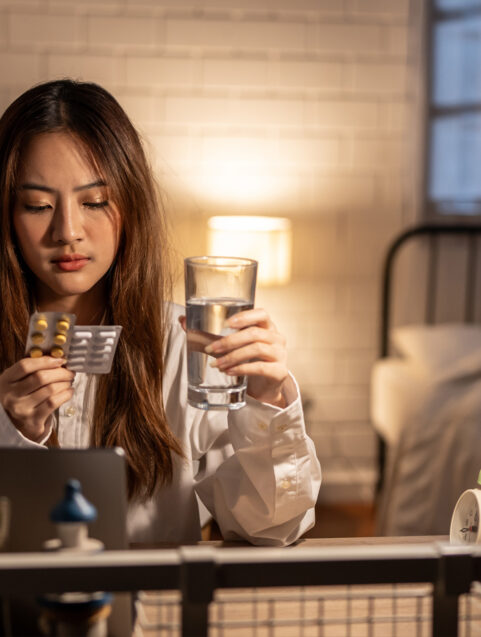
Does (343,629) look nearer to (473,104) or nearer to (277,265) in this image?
(277,265)

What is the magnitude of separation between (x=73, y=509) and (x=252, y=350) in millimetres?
382

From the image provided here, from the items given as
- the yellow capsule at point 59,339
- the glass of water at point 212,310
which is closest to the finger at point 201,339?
the glass of water at point 212,310

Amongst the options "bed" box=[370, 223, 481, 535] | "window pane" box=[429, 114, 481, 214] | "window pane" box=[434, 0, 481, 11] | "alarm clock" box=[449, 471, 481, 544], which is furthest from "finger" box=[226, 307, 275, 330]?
"window pane" box=[434, 0, 481, 11]

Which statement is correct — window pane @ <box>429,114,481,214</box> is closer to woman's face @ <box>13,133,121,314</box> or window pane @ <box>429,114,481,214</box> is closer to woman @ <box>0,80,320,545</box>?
woman @ <box>0,80,320,545</box>

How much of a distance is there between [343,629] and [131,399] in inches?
23.9

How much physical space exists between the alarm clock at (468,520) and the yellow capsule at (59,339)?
1.45 feet

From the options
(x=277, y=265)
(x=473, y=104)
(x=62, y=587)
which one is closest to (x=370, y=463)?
(x=277, y=265)

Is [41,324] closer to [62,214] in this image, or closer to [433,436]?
[62,214]

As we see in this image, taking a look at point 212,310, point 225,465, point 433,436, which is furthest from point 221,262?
point 433,436

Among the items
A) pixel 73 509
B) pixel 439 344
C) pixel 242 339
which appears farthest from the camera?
pixel 439 344

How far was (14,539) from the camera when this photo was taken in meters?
0.65

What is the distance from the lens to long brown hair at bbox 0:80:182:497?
1.26 metres

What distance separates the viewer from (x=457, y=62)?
11.6ft

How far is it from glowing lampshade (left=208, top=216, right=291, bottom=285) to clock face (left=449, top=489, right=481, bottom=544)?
2.12 meters
